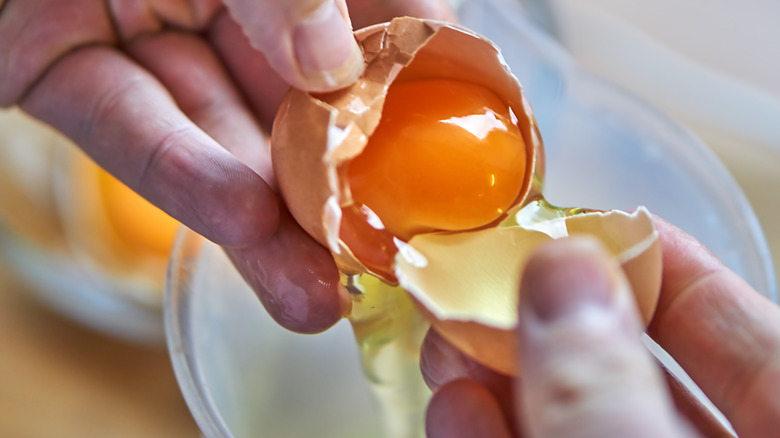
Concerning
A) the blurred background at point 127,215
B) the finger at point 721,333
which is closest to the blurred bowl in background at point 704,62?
the blurred background at point 127,215

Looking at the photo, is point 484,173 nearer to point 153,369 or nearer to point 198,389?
point 198,389

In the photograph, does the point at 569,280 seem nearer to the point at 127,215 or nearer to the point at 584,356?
the point at 584,356

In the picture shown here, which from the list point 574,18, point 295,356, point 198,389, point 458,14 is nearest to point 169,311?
point 198,389

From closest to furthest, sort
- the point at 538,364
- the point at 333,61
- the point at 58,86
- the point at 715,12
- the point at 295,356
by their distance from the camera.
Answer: the point at 538,364 < the point at 333,61 < the point at 58,86 < the point at 295,356 < the point at 715,12

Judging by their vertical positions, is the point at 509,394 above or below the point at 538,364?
below

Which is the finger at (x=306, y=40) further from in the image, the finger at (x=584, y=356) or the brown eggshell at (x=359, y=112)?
the finger at (x=584, y=356)
